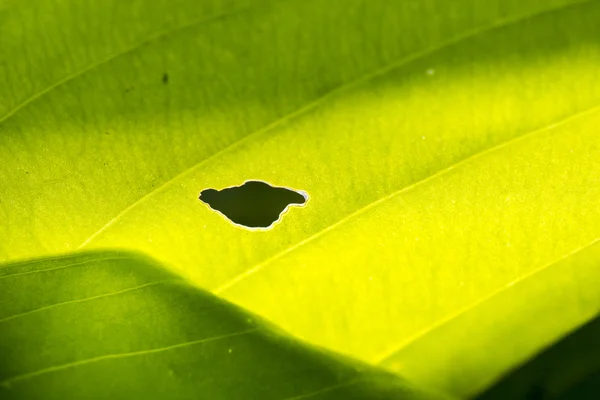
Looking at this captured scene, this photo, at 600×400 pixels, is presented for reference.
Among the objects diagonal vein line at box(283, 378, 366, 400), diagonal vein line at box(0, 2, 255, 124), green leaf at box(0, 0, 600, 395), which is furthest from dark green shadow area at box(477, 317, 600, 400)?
diagonal vein line at box(0, 2, 255, 124)

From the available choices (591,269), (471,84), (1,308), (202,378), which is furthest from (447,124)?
(1,308)

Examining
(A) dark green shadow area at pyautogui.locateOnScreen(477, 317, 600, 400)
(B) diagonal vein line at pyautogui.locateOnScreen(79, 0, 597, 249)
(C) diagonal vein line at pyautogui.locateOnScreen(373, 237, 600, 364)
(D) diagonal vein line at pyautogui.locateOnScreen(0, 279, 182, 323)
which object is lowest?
(A) dark green shadow area at pyautogui.locateOnScreen(477, 317, 600, 400)

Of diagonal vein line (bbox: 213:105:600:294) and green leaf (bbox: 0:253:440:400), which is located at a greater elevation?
diagonal vein line (bbox: 213:105:600:294)

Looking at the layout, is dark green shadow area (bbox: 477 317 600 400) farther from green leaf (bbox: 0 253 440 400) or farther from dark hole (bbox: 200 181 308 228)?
dark hole (bbox: 200 181 308 228)

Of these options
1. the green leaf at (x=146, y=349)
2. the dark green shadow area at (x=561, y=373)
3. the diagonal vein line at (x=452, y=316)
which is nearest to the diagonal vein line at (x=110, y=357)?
the green leaf at (x=146, y=349)

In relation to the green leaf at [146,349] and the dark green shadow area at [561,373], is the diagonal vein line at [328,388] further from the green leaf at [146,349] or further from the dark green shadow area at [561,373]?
the dark green shadow area at [561,373]

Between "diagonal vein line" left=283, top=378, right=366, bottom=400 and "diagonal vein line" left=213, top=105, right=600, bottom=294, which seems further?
"diagonal vein line" left=213, top=105, right=600, bottom=294
